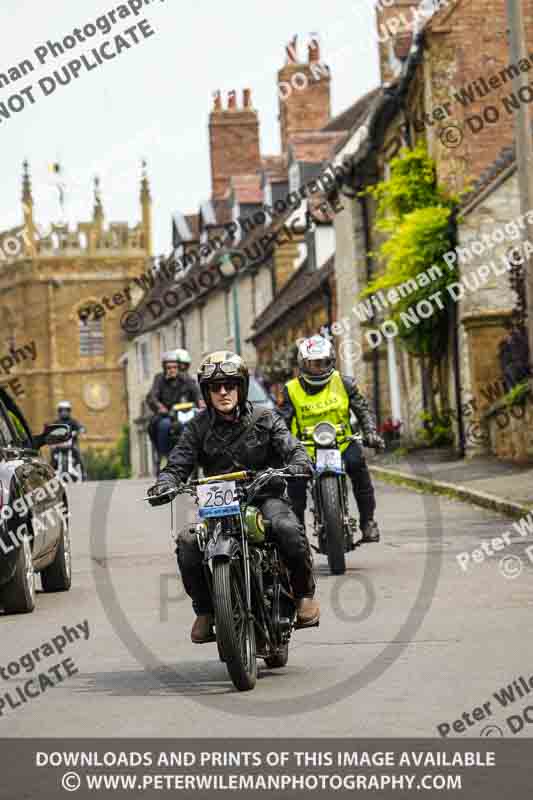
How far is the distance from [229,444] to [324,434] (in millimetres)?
4420

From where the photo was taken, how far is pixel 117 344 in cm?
11369

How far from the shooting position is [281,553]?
7.95m

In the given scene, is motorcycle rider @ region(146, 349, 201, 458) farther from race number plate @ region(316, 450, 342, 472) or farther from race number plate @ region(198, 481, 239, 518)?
race number plate @ region(198, 481, 239, 518)

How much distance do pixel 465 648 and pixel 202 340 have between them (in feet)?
184

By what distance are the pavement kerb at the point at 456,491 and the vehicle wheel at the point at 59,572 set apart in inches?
212

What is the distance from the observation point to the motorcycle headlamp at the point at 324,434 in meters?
12.4

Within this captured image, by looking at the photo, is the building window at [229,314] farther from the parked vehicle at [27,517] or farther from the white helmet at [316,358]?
the parked vehicle at [27,517]

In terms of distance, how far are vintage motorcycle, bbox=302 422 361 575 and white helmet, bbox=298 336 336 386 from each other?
0.36m

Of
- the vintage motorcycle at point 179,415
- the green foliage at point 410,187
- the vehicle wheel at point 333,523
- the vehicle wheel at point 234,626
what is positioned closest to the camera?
the vehicle wheel at point 234,626

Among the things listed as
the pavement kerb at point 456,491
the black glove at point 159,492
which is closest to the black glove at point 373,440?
the pavement kerb at point 456,491

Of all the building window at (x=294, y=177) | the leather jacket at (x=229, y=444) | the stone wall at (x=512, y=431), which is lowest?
the stone wall at (x=512, y=431)

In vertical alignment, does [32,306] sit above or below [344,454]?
above
